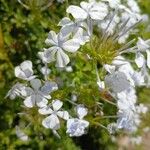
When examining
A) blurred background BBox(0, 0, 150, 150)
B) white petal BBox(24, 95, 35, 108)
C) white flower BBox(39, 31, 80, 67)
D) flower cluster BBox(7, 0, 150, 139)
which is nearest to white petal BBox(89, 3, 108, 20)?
flower cluster BBox(7, 0, 150, 139)

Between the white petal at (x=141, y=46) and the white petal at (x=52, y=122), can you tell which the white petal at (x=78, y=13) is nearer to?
the white petal at (x=141, y=46)

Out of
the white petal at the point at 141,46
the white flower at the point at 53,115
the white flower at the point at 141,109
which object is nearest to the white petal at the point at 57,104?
the white flower at the point at 53,115

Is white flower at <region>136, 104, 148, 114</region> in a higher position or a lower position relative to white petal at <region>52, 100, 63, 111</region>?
lower

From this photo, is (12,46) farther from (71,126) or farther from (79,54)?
(71,126)

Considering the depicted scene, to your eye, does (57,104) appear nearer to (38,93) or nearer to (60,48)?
(38,93)

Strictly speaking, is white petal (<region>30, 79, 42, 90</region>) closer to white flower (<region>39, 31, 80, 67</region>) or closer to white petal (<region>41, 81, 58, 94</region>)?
white petal (<region>41, 81, 58, 94</region>)

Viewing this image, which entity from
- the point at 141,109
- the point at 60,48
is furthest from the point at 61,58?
the point at 141,109

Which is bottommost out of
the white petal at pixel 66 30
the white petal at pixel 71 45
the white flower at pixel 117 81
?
the white flower at pixel 117 81
